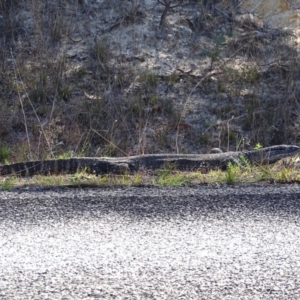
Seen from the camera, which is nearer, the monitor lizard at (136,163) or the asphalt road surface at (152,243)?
the asphalt road surface at (152,243)

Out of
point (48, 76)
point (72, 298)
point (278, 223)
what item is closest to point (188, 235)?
point (278, 223)

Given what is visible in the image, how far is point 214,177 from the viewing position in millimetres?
6445

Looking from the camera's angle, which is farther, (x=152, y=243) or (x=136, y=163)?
(x=136, y=163)

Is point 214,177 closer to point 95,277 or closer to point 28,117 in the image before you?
point 95,277

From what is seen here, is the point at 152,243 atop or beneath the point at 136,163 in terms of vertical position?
atop

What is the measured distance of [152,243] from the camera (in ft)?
14.5

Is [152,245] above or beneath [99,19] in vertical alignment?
beneath

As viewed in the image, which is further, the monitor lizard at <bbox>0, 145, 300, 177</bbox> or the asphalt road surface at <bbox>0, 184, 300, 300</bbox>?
the monitor lizard at <bbox>0, 145, 300, 177</bbox>

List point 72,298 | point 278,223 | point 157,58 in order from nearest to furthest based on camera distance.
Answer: point 72,298 → point 278,223 → point 157,58

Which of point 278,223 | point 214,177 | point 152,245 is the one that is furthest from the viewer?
point 214,177

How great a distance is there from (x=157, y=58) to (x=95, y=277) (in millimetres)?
7812

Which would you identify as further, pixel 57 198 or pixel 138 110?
pixel 138 110

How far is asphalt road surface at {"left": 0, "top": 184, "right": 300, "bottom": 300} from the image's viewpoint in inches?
147

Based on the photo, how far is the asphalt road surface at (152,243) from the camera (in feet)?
12.2
